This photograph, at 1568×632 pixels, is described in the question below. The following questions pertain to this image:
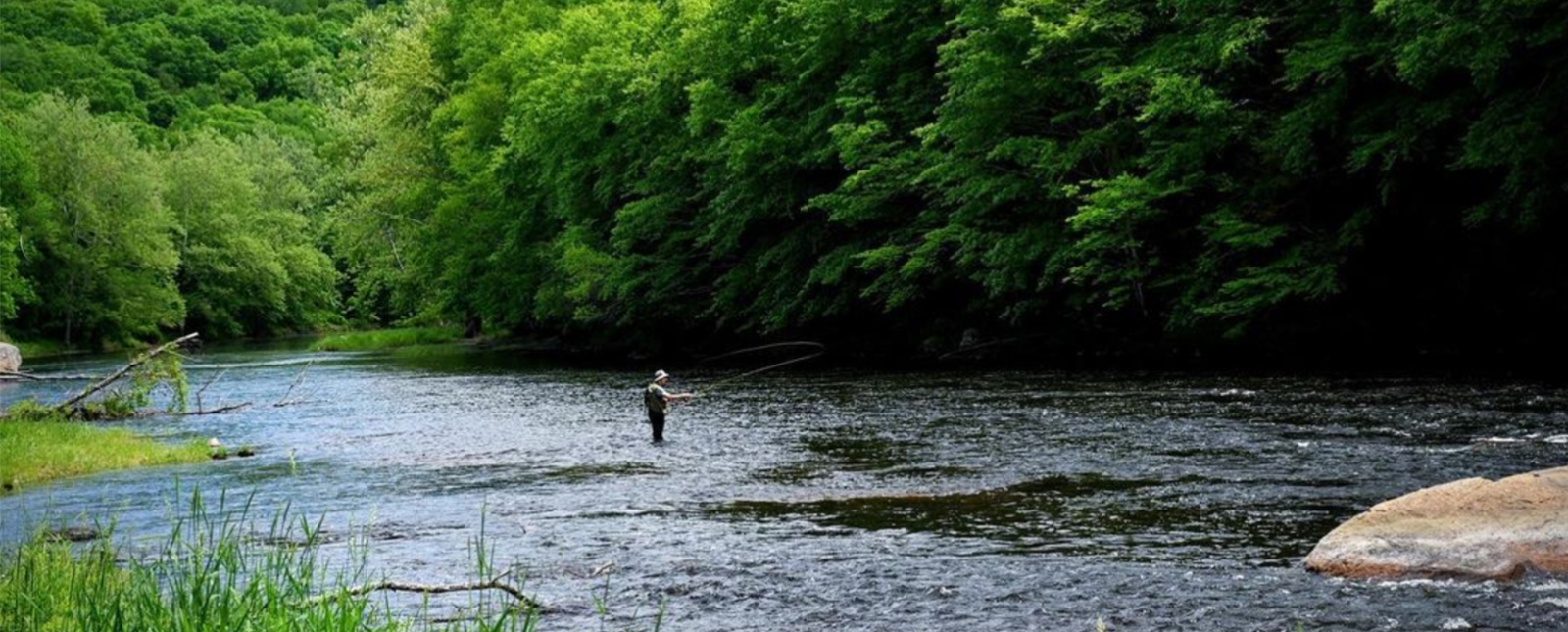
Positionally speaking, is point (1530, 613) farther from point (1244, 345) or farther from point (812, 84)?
point (812, 84)

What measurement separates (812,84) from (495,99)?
78.1 ft

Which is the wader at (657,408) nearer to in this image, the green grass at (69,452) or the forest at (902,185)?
the green grass at (69,452)

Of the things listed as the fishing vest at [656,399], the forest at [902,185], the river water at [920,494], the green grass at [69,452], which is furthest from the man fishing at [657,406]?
the forest at [902,185]

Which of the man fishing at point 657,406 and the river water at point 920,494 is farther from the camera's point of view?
the man fishing at point 657,406

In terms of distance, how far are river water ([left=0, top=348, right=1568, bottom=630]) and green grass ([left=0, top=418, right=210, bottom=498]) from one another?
2.44 feet

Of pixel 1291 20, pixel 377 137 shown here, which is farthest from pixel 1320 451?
pixel 377 137

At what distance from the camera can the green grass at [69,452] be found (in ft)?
70.2

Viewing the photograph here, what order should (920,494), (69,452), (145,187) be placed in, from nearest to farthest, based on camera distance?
(920,494)
(69,452)
(145,187)

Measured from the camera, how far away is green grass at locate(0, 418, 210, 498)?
21.4 m

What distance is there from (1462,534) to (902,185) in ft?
86.8

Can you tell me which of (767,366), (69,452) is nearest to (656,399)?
(69,452)

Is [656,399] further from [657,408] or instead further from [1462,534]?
[1462,534]

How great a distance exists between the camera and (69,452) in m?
22.8

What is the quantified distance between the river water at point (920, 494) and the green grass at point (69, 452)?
0.74 metres
